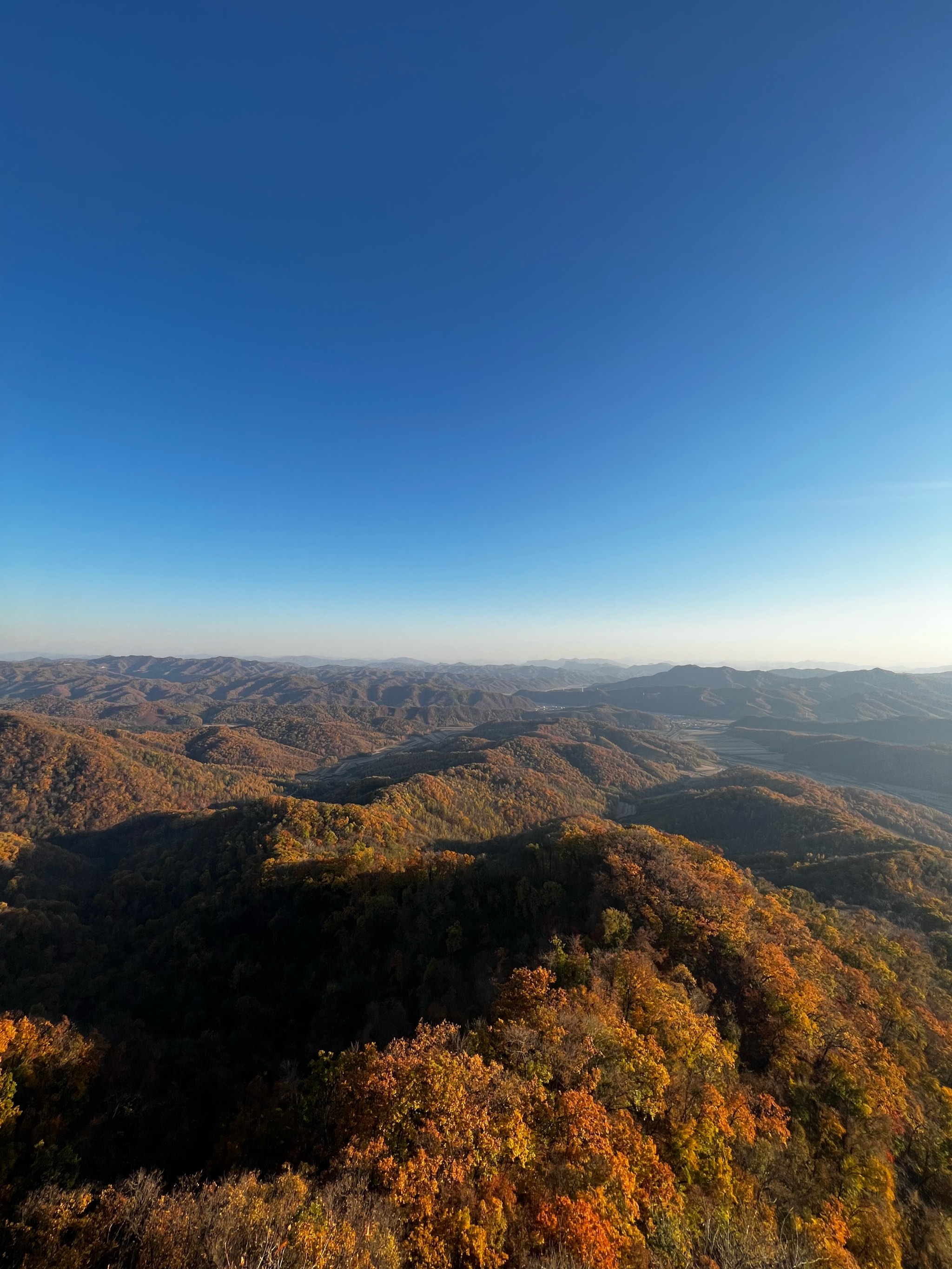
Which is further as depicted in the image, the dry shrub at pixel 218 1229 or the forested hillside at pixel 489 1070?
the forested hillside at pixel 489 1070

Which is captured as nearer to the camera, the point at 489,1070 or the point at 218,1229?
the point at 218,1229

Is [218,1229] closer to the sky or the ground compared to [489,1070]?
closer to the sky

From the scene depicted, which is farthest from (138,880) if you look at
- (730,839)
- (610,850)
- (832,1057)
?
(730,839)

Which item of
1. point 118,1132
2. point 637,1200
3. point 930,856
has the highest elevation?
point 637,1200

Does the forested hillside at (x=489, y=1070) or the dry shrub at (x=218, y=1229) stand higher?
the dry shrub at (x=218, y=1229)

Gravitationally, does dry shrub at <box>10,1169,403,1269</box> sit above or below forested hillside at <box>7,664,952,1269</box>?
above

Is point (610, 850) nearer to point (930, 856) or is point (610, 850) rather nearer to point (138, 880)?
point (930, 856)

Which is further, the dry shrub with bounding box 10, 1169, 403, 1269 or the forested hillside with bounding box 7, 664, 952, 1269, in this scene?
the forested hillside with bounding box 7, 664, 952, 1269

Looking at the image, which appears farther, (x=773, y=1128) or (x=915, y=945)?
(x=915, y=945)
